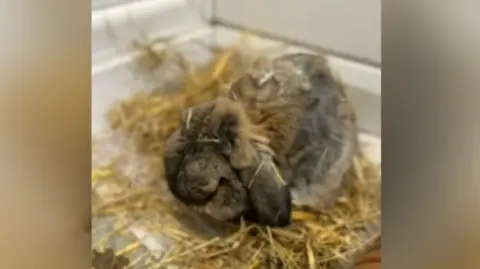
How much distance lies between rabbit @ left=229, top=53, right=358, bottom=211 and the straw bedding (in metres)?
0.02

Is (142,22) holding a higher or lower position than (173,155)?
higher

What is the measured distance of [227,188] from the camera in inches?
31.6

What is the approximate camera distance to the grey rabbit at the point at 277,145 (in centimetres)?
80

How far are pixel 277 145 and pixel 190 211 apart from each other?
0.37 feet

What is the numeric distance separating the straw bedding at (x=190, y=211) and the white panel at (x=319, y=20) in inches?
1.7

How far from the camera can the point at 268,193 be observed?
0.80 metres
